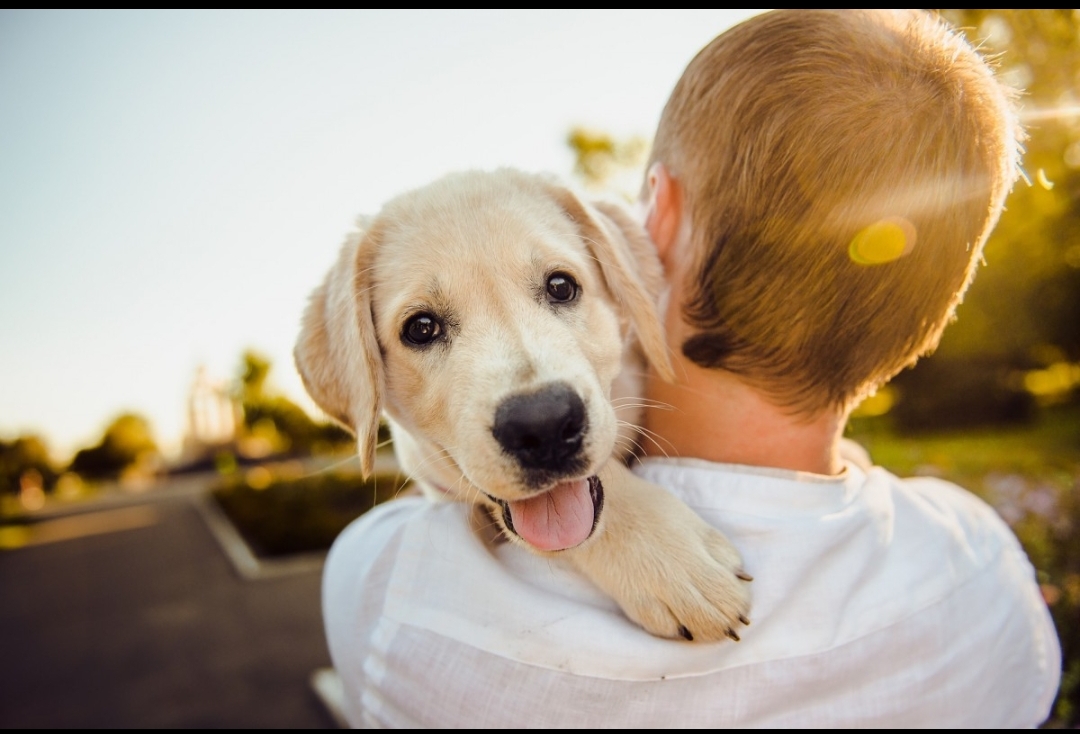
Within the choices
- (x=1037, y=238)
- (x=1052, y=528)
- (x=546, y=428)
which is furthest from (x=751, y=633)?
(x=1037, y=238)

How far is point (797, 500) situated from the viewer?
6.81 feet

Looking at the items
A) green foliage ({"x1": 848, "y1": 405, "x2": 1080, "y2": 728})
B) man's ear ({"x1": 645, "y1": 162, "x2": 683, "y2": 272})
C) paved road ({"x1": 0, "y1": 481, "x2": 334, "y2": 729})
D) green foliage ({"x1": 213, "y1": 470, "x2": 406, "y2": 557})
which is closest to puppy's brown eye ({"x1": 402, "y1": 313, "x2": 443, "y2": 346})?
man's ear ({"x1": 645, "y1": 162, "x2": 683, "y2": 272})

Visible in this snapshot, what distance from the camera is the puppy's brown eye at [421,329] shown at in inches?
103

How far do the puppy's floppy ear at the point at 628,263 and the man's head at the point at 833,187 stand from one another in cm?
19

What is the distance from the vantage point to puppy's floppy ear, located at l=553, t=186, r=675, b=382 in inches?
96.7

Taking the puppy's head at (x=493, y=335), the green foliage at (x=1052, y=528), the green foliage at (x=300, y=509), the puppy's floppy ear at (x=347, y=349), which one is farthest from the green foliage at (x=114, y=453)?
the puppy's head at (x=493, y=335)

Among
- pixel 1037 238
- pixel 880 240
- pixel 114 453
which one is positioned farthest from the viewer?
pixel 114 453

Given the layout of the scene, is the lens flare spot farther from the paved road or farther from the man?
the paved road

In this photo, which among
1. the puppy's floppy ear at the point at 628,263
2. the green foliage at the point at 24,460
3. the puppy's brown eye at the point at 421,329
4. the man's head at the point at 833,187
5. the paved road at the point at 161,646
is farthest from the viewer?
the green foliage at the point at 24,460

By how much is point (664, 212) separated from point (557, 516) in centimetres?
110

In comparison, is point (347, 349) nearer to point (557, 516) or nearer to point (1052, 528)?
point (557, 516)

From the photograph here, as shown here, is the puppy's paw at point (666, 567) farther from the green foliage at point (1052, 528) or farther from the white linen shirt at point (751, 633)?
the green foliage at point (1052, 528)

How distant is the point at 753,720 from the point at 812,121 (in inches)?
64.1

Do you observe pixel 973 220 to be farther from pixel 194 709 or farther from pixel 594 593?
pixel 194 709
